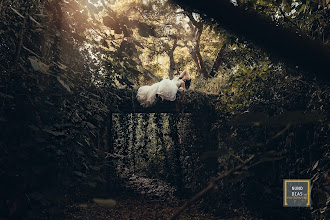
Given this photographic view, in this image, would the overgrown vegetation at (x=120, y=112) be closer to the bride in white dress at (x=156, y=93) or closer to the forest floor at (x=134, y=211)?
the bride in white dress at (x=156, y=93)

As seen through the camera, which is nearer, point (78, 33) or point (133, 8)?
point (78, 33)

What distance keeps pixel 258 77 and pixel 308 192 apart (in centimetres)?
161

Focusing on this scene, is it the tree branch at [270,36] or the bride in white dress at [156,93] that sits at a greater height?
Answer: the bride in white dress at [156,93]

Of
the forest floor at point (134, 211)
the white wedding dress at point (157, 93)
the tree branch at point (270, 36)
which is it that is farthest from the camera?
the white wedding dress at point (157, 93)

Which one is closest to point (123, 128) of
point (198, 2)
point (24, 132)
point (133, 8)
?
point (24, 132)

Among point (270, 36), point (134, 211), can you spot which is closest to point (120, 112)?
point (134, 211)

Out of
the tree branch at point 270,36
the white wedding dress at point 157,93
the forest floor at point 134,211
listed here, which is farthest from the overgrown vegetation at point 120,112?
the forest floor at point 134,211

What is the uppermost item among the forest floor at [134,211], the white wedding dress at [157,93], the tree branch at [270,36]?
the white wedding dress at [157,93]

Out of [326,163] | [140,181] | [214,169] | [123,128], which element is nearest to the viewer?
[326,163]

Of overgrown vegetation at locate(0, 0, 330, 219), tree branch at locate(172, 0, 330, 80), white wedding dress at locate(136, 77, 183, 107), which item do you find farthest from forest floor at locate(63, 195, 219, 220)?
tree branch at locate(172, 0, 330, 80)

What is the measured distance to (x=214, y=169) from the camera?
18.7ft

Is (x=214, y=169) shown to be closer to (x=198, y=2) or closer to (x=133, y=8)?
(x=198, y=2)

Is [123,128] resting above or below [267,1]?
below

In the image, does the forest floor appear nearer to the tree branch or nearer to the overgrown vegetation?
the overgrown vegetation
